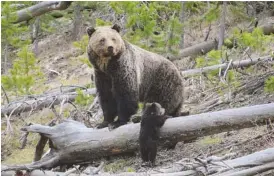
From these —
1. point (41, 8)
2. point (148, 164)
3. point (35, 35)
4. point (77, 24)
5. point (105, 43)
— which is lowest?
point (35, 35)

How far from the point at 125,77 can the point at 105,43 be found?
48 centimetres

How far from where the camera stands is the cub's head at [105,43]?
571cm

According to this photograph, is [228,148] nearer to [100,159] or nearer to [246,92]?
[100,159]

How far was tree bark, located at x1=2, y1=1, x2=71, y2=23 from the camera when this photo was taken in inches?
478

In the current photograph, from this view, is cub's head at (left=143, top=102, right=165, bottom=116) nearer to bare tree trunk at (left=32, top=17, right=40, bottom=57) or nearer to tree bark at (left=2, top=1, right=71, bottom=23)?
tree bark at (left=2, top=1, right=71, bottom=23)

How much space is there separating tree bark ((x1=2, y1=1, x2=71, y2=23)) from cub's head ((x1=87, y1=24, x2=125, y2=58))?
20.9 feet

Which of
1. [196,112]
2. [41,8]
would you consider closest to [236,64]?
[196,112]

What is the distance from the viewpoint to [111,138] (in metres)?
5.77

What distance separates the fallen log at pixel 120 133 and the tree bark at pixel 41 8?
21.6ft

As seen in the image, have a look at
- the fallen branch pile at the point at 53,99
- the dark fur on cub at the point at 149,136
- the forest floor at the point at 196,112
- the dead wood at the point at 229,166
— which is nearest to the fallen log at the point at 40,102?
the fallen branch pile at the point at 53,99

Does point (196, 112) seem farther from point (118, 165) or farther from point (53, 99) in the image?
point (53, 99)

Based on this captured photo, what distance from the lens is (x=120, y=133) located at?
5.75 metres

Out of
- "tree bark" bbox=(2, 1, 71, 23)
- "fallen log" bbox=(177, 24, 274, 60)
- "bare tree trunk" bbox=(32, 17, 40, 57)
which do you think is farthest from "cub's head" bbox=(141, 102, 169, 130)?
"bare tree trunk" bbox=(32, 17, 40, 57)

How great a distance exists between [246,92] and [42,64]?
26.9 feet
